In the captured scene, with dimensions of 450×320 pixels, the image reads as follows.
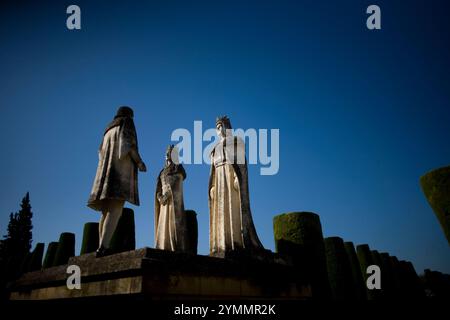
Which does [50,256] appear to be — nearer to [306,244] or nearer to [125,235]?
[125,235]

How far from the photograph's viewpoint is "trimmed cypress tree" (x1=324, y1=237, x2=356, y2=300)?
1580cm

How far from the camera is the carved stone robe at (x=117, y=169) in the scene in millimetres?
5258

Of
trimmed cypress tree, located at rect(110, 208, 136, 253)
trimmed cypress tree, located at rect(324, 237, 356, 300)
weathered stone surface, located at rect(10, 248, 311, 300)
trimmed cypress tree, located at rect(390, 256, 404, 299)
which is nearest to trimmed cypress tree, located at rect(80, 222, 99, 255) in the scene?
trimmed cypress tree, located at rect(110, 208, 136, 253)

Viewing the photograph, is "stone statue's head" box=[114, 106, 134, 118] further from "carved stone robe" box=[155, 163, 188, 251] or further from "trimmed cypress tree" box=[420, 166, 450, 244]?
"trimmed cypress tree" box=[420, 166, 450, 244]

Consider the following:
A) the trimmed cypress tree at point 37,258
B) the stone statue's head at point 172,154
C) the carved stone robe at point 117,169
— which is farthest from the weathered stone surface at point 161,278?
the trimmed cypress tree at point 37,258

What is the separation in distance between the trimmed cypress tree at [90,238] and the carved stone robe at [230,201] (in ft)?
33.2

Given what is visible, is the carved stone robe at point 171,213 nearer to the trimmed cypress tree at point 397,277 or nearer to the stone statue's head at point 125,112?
the stone statue's head at point 125,112

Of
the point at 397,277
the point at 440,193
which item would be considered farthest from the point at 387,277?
the point at 440,193

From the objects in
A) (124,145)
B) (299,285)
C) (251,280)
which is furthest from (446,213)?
(124,145)

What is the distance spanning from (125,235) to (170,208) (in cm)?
661

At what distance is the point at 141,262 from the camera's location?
3920mm

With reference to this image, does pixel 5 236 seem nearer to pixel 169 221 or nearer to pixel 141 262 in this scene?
pixel 169 221

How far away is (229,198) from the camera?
7203mm
